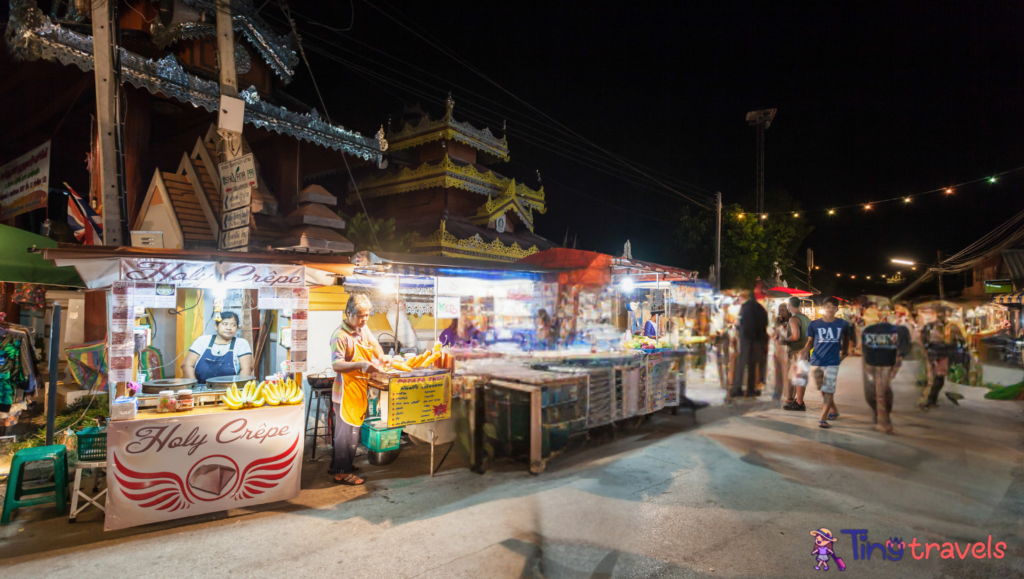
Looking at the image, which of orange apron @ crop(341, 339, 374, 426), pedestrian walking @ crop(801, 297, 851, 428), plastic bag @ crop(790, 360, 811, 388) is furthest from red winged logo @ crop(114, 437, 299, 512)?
plastic bag @ crop(790, 360, 811, 388)

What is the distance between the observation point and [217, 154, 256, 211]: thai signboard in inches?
233

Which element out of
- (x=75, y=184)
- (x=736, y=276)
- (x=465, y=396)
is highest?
(x=75, y=184)

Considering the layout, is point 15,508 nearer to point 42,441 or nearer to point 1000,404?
point 42,441

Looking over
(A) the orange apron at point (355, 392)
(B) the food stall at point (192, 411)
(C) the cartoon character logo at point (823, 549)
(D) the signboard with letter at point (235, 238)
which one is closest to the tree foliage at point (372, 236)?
(D) the signboard with letter at point (235, 238)

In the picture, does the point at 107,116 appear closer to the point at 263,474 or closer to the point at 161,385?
the point at 161,385

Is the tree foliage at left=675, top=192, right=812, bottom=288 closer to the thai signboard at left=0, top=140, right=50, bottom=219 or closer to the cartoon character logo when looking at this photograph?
the cartoon character logo

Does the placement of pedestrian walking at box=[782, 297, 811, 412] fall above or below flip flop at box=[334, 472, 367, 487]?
above

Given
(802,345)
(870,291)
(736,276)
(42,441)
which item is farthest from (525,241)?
(870,291)

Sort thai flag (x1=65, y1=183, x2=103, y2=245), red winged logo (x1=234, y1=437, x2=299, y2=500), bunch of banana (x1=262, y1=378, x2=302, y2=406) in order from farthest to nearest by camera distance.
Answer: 1. thai flag (x1=65, y1=183, x2=103, y2=245)
2. bunch of banana (x1=262, y1=378, x2=302, y2=406)
3. red winged logo (x1=234, y1=437, x2=299, y2=500)

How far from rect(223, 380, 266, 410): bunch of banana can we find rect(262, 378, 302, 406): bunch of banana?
5 cm

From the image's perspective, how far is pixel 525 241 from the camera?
2000 centimetres

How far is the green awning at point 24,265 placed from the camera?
6.25m

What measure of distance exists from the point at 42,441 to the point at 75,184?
31.9 ft

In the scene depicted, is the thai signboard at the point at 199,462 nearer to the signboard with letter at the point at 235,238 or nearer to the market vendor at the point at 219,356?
the market vendor at the point at 219,356
